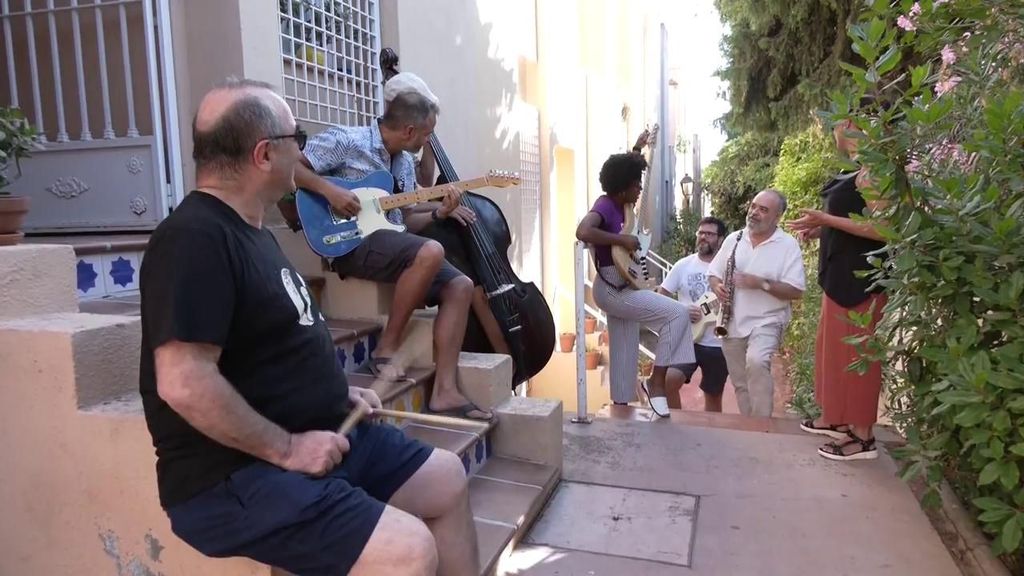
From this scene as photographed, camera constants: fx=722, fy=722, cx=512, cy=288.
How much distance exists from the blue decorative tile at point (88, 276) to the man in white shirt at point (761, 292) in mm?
3409

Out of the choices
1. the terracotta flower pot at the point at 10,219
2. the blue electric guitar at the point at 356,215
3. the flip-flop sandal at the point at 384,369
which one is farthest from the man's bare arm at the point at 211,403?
the blue electric guitar at the point at 356,215

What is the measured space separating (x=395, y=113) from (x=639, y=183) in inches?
67.3

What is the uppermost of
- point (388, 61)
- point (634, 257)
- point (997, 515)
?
point (388, 61)

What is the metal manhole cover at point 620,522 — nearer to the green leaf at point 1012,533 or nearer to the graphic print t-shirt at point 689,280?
the green leaf at point 1012,533

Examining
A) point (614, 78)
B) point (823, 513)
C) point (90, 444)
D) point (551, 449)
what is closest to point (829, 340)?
point (823, 513)

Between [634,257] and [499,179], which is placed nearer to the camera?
[499,179]

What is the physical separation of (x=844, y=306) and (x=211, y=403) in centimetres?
289

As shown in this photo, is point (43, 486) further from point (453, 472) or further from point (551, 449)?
point (551, 449)

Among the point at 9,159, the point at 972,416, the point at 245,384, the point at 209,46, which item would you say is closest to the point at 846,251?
the point at 972,416

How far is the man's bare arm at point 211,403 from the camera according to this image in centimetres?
149

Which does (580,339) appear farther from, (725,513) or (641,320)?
(725,513)

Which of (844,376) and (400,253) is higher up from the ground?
(400,253)

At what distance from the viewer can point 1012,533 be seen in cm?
209

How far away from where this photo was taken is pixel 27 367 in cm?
206
